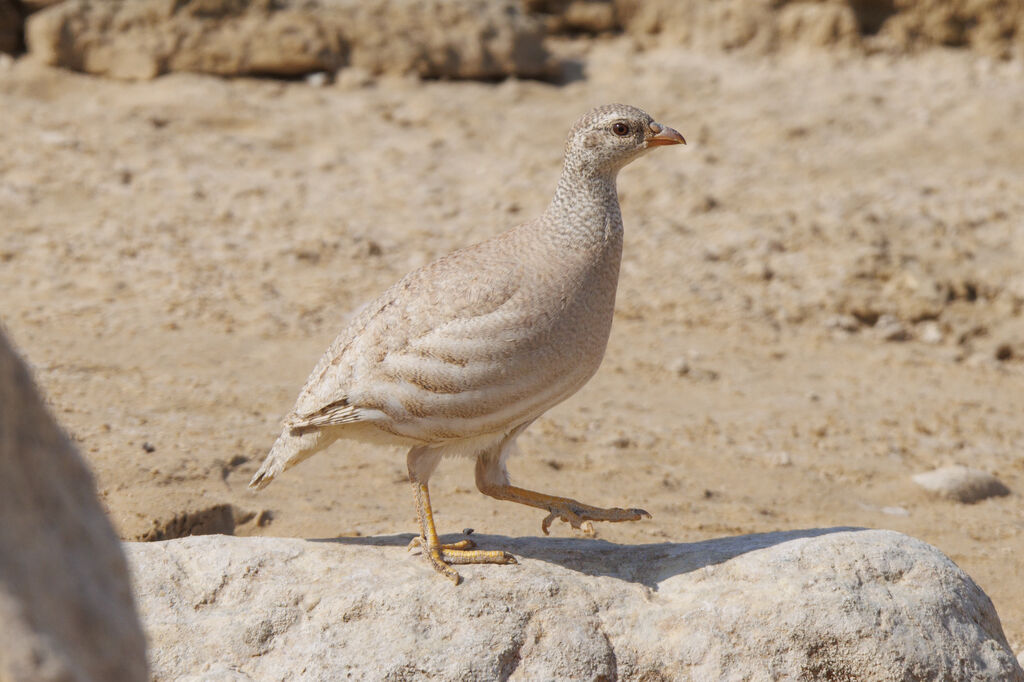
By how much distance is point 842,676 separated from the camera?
452 cm

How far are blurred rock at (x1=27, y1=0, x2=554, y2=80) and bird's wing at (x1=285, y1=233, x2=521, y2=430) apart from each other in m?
8.65

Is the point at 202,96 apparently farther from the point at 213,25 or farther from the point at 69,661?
the point at 69,661

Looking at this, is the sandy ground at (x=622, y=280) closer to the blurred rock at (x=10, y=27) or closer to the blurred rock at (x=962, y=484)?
the blurred rock at (x=962, y=484)

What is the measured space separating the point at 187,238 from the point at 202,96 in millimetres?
2785

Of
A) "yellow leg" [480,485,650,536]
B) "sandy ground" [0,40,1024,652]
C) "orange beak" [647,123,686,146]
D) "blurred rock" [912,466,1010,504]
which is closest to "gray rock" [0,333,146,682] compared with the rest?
"yellow leg" [480,485,650,536]

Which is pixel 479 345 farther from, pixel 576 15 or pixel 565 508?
pixel 576 15

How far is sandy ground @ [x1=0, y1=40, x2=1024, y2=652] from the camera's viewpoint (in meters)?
7.16

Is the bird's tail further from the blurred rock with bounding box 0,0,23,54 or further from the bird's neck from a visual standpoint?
the blurred rock with bounding box 0,0,23,54

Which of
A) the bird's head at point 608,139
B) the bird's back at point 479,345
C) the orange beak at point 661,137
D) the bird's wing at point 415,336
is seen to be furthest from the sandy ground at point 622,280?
the orange beak at point 661,137

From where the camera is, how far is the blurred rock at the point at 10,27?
12.7 meters

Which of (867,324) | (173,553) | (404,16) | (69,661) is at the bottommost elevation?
(867,324)

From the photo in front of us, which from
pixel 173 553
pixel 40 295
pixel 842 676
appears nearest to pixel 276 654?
pixel 173 553

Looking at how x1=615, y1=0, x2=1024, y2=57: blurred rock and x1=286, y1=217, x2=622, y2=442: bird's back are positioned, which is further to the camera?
x1=615, y1=0, x2=1024, y2=57: blurred rock

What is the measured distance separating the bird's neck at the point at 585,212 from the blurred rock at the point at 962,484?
354 centimetres
